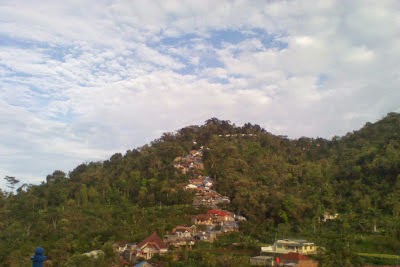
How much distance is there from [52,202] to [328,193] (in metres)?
25.6

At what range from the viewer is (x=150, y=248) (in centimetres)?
2773

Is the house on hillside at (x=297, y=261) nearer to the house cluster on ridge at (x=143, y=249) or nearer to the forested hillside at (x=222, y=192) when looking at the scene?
the forested hillside at (x=222, y=192)

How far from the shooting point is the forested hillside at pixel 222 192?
30.4 metres

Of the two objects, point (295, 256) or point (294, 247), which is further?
point (294, 247)

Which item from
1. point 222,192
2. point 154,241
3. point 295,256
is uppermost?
point 222,192

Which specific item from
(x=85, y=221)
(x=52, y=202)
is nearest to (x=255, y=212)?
(x=85, y=221)

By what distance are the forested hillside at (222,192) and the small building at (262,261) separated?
480cm

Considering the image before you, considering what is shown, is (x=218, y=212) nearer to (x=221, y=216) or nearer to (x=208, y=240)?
(x=221, y=216)

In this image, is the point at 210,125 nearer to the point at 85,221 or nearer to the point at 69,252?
the point at 85,221

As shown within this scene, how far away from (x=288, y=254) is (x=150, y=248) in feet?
29.2

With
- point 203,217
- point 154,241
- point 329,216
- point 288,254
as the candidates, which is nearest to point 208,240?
point 203,217

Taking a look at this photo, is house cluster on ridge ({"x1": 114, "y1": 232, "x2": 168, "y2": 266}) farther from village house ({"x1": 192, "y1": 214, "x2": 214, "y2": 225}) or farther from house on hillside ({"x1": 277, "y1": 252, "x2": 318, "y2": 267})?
house on hillside ({"x1": 277, "y1": 252, "x2": 318, "y2": 267})

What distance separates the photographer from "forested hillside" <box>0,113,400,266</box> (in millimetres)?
30359

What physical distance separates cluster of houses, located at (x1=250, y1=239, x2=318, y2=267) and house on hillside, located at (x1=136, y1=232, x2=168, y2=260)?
6.23 meters
